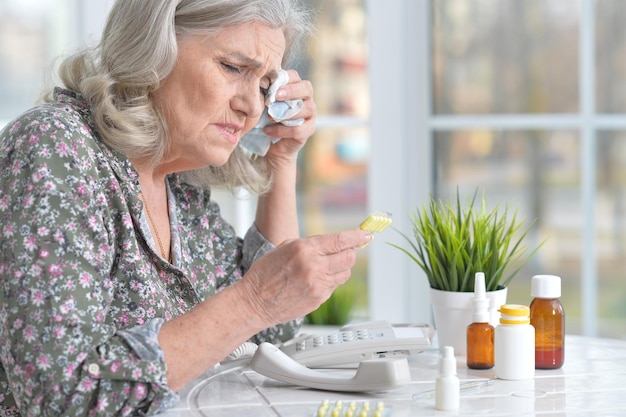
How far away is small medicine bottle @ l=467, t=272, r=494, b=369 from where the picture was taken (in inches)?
71.2

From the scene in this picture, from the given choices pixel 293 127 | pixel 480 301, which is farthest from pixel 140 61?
pixel 480 301

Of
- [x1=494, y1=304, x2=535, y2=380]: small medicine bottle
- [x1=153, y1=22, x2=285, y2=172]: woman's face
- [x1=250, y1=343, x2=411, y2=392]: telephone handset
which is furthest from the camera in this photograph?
[x1=153, y1=22, x2=285, y2=172]: woman's face

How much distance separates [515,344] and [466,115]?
1928 millimetres

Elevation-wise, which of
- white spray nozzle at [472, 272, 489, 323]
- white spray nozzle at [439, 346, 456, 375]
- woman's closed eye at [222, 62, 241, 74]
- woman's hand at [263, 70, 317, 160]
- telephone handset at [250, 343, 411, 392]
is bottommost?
telephone handset at [250, 343, 411, 392]

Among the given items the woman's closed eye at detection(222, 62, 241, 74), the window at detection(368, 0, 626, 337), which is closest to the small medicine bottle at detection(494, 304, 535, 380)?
the woman's closed eye at detection(222, 62, 241, 74)

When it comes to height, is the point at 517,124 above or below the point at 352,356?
above

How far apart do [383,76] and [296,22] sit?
131 cm

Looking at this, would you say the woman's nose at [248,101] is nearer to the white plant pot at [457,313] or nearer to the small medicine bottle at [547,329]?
the white plant pot at [457,313]

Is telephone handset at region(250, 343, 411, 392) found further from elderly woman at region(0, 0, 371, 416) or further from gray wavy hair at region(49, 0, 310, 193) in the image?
gray wavy hair at region(49, 0, 310, 193)

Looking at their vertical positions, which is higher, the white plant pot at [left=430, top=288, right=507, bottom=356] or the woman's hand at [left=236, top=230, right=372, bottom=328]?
the woman's hand at [left=236, top=230, right=372, bottom=328]

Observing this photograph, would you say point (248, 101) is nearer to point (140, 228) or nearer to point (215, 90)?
point (215, 90)

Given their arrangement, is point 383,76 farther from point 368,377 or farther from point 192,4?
point 368,377

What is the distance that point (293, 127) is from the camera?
7.43 feet

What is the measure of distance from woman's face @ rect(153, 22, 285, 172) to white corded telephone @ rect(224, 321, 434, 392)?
1.38 ft
